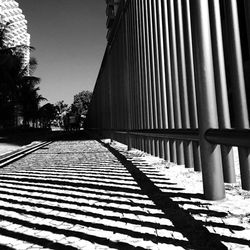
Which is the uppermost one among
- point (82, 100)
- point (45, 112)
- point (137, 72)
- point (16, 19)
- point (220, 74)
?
point (16, 19)

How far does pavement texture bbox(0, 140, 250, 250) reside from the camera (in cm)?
163

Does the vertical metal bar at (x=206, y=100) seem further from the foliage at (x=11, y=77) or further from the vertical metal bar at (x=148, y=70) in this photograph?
the foliage at (x=11, y=77)

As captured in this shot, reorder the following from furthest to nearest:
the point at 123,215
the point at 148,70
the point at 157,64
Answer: the point at 148,70, the point at 157,64, the point at 123,215

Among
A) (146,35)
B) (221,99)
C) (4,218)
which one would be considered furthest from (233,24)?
(146,35)

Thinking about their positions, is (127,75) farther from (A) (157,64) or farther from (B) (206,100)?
(B) (206,100)

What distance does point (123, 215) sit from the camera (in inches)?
82.9

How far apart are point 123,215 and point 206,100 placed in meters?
1.14

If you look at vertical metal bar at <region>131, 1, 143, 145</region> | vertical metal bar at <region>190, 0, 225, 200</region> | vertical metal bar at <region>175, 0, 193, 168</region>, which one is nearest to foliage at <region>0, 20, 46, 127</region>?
vertical metal bar at <region>131, 1, 143, 145</region>

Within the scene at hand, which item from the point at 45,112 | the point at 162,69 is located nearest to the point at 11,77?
the point at 162,69

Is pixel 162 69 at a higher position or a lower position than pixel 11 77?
lower

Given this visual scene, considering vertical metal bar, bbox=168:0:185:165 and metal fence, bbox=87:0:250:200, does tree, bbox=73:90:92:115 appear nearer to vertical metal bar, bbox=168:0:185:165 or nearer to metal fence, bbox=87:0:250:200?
metal fence, bbox=87:0:250:200

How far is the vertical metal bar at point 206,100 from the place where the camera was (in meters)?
2.14

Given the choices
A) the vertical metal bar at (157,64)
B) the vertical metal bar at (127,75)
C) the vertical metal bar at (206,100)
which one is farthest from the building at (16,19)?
the vertical metal bar at (206,100)

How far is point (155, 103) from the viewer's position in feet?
14.1
